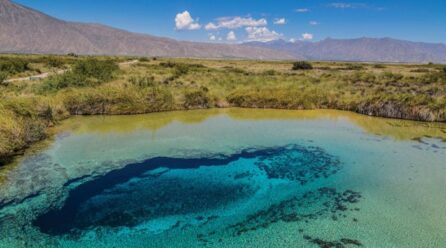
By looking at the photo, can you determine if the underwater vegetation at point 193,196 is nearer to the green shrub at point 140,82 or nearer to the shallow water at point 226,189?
the shallow water at point 226,189

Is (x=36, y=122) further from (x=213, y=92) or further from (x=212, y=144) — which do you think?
(x=213, y=92)

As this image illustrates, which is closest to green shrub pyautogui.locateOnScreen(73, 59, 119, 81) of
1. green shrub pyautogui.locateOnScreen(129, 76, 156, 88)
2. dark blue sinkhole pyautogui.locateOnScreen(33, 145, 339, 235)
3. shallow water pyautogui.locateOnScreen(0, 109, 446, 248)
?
green shrub pyautogui.locateOnScreen(129, 76, 156, 88)

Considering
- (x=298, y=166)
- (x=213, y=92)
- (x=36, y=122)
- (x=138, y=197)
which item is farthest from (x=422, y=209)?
Answer: (x=213, y=92)

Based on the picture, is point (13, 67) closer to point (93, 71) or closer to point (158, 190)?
point (93, 71)

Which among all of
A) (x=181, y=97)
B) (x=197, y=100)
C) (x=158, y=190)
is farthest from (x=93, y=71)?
(x=158, y=190)

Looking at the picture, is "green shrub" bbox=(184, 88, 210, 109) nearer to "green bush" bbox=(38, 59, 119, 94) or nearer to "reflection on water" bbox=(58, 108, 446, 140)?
"reflection on water" bbox=(58, 108, 446, 140)

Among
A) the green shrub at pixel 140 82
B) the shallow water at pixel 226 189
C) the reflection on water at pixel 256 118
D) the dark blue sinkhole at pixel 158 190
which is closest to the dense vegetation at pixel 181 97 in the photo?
the green shrub at pixel 140 82
